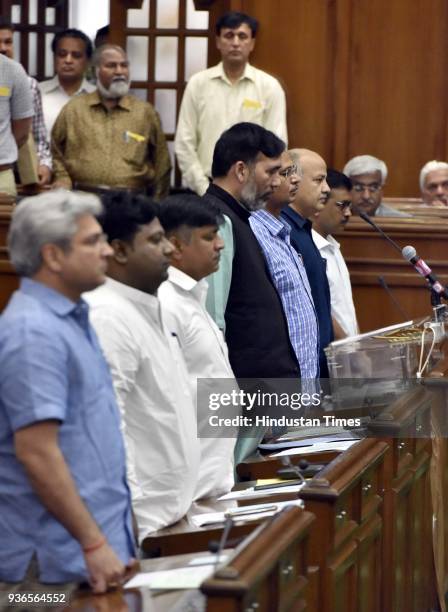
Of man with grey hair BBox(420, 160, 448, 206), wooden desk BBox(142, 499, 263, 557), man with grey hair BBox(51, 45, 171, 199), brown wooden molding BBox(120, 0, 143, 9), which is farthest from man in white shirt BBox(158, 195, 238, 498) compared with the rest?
brown wooden molding BBox(120, 0, 143, 9)

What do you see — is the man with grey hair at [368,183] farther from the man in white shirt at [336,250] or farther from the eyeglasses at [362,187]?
the man in white shirt at [336,250]

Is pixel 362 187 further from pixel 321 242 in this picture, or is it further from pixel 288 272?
pixel 288 272

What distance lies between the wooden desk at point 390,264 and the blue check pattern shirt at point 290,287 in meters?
1.71

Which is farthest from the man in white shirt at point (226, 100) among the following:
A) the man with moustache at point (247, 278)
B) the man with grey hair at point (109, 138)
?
the man with moustache at point (247, 278)

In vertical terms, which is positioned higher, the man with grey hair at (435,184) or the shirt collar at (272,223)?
the shirt collar at (272,223)

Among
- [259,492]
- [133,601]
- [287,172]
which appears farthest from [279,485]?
[287,172]

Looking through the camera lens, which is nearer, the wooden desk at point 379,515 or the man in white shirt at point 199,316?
the wooden desk at point 379,515

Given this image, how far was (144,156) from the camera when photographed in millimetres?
7355

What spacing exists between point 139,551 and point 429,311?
3.47 metres

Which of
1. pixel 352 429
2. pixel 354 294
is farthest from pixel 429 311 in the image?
pixel 352 429

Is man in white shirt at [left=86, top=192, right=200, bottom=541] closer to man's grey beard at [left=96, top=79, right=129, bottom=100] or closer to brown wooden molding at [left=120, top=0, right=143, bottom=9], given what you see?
Result: man's grey beard at [left=96, top=79, right=129, bottom=100]

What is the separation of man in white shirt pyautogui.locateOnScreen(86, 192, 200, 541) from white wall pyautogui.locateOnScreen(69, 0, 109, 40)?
21.2ft

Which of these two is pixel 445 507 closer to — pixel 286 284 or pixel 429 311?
pixel 286 284

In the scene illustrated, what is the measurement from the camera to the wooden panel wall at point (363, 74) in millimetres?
7848
